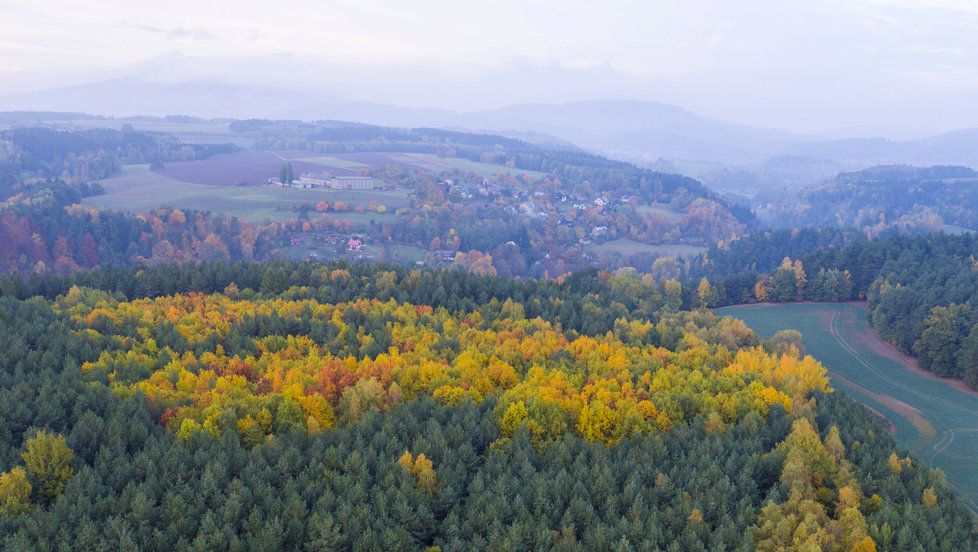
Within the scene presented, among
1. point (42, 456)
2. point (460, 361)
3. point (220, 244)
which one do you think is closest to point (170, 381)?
point (42, 456)

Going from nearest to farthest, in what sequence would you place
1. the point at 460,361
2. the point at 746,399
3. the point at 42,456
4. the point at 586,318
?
the point at 42,456, the point at 746,399, the point at 460,361, the point at 586,318

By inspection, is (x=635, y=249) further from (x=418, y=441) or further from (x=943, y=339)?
(x=418, y=441)

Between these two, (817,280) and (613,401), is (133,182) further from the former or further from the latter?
(613,401)

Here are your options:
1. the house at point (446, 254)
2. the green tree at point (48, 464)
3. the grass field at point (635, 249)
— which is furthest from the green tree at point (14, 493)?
the grass field at point (635, 249)

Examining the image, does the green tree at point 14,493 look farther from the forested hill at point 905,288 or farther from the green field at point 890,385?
the forested hill at point 905,288

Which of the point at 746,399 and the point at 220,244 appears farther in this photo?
the point at 220,244

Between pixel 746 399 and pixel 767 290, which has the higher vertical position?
pixel 746 399

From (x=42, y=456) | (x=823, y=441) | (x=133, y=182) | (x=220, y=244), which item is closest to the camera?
(x=42, y=456)

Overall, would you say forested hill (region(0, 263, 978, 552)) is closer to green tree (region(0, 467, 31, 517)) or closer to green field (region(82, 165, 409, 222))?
green tree (region(0, 467, 31, 517))
